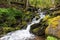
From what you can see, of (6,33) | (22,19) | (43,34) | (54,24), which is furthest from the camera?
(22,19)

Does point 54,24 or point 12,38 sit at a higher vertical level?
point 54,24

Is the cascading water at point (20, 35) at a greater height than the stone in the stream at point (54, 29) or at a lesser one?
lesser

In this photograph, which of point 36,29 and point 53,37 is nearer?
point 53,37

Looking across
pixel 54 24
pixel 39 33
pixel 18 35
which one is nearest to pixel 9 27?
pixel 18 35

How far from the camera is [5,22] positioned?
1741cm

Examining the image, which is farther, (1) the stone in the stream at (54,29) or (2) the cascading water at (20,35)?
(2) the cascading water at (20,35)

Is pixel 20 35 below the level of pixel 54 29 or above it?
below

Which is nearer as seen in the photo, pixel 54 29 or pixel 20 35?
pixel 54 29

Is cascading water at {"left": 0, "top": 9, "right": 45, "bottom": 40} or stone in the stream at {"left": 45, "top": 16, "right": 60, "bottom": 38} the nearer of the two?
stone in the stream at {"left": 45, "top": 16, "right": 60, "bottom": 38}

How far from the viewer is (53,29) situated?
40.3ft

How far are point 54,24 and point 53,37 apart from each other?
1328 millimetres

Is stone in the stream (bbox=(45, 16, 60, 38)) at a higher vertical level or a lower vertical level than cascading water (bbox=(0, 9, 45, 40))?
higher

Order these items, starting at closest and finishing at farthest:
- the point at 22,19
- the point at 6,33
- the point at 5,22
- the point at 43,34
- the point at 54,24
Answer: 1. the point at 54,24
2. the point at 43,34
3. the point at 6,33
4. the point at 5,22
5. the point at 22,19

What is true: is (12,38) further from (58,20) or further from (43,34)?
Answer: (58,20)
